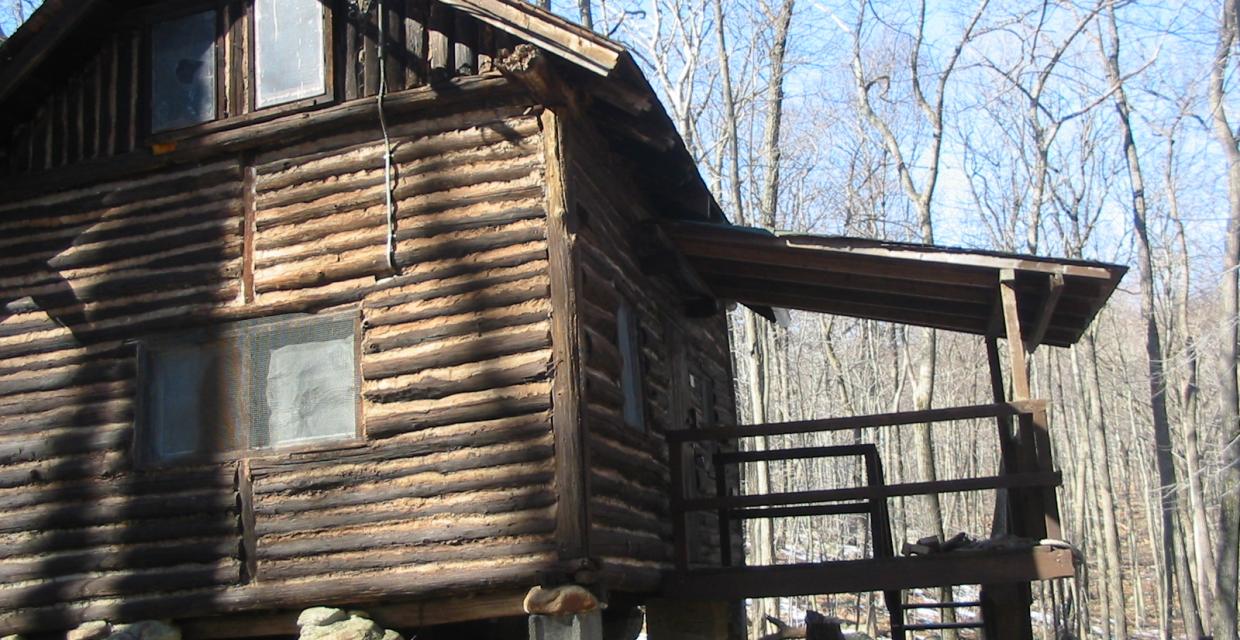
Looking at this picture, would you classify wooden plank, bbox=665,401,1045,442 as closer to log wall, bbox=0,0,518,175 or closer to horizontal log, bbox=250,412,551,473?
horizontal log, bbox=250,412,551,473

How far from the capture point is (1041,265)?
9.06 metres

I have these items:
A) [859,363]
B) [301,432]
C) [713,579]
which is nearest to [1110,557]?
[859,363]

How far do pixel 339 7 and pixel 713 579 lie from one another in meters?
5.98


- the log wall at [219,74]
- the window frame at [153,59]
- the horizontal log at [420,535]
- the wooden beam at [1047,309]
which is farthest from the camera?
the window frame at [153,59]

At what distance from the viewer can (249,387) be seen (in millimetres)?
8820

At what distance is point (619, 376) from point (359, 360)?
2.09 m

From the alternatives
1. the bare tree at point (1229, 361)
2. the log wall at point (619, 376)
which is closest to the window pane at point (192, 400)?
the log wall at point (619, 376)

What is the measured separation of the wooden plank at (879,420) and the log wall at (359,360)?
257 centimetres

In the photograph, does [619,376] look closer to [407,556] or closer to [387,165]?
A: [407,556]

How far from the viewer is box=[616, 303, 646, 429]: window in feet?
31.7

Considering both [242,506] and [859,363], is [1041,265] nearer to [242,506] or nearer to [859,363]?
[242,506]

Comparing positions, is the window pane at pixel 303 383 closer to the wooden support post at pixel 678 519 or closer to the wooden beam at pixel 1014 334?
the wooden support post at pixel 678 519

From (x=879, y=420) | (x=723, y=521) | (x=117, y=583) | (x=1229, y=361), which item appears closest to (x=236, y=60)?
(x=117, y=583)

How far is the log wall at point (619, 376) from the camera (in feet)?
27.2
